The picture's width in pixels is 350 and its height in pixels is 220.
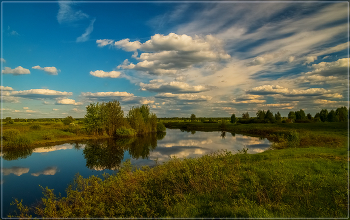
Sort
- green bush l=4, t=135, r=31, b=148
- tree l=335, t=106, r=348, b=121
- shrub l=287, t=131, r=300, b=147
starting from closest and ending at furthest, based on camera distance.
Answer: shrub l=287, t=131, r=300, b=147
green bush l=4, t=135, r=31, b=148
tree l=335, t=106, r=348, b=121

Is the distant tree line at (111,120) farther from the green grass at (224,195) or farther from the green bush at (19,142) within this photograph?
the green grass at (224,195)

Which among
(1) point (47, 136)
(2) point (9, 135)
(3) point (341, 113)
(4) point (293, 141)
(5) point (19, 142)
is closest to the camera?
(4) point (293, 141)

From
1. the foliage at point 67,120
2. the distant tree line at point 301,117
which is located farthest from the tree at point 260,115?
the foliage at point 67,120

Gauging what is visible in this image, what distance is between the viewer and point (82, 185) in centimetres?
1163

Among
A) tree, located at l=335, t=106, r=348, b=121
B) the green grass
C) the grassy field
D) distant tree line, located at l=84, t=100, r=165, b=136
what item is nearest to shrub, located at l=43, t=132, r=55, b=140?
distant tree line, located at l=84, t=100, r=165, b=136

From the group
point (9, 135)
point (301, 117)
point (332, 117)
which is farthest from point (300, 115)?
point (9, 135)

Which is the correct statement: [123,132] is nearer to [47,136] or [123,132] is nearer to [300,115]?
[47,136]

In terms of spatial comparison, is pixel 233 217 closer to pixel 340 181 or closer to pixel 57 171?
pixel 340 181

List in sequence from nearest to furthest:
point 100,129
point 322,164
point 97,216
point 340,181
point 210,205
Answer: point 210,205, point 97,216, point 340,181, point 322,164, point 100,129

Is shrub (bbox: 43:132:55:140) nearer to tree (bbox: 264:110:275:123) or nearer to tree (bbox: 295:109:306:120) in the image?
tree (bbox: 264:110:275:123)

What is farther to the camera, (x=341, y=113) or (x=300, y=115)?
(x=300, y=115)

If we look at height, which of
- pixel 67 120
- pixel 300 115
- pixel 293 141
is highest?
pixel 300 115

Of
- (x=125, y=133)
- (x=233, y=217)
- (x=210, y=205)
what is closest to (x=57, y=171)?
(x=210, y=205)

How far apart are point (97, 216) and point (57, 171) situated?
12705 millimetres
